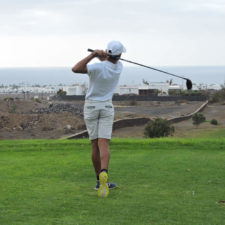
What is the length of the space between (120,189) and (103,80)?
4.46ft

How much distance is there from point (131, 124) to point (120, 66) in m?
37.1

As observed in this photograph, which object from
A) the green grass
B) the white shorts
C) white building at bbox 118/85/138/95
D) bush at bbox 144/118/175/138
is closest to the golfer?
the white shorts

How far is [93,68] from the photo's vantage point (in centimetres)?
642

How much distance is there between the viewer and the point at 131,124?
4381 centimetres

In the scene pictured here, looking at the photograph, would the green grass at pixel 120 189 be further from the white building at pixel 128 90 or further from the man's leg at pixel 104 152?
the white building at pixel 128 90

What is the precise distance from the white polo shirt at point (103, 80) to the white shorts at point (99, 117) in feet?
0.25

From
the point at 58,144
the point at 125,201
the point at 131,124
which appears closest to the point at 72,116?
the point at 131,124

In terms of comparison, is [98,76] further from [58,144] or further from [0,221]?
[58,144]

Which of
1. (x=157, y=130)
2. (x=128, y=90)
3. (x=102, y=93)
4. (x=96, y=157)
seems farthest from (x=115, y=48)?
(x=128, y=90)

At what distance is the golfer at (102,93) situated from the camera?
6465mm

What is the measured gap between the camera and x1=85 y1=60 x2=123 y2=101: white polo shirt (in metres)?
6.48

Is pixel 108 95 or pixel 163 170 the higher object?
pixel 108 95

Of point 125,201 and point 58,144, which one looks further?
point 58,144

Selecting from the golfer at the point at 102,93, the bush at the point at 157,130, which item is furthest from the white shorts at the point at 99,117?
the bush at the point at 157,130
